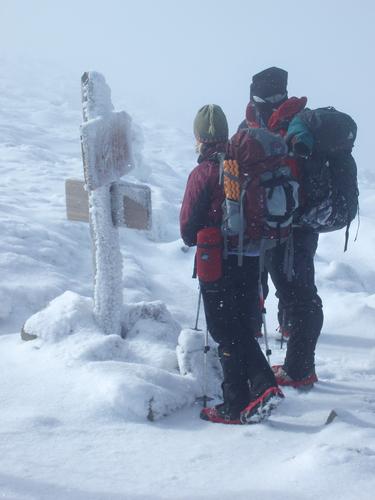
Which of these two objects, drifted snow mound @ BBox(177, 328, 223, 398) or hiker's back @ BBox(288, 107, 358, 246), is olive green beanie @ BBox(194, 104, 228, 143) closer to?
hiker's back @ BBox(288, 107, 358, 246)

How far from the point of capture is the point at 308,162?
349 cm

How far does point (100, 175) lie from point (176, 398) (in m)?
1.62

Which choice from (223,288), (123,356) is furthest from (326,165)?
(123,356)

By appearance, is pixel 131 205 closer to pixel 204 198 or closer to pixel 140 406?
pixel 204 198

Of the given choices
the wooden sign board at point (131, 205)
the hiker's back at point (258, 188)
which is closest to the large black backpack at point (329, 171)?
the hiker's back at point (258, 188)

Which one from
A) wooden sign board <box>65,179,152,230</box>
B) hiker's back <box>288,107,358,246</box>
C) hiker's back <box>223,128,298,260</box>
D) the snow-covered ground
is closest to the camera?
the snow-covered ground

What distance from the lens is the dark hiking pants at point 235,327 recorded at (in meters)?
3.27

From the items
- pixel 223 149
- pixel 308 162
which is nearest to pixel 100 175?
pixel 223 149

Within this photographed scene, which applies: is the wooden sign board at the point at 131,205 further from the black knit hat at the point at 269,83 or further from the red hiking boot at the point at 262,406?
the red hiking boot at the point at 262,406

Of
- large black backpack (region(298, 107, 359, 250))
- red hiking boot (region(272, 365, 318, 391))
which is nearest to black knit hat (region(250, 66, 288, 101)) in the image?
large black backpack (region(298, 107, 359, 250))

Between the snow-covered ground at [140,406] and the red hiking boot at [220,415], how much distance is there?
0.06m

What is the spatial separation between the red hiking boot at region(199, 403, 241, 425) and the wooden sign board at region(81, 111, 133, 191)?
1714mm

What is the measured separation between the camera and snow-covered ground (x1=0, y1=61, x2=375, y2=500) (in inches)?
95.3

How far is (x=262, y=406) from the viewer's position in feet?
10.1
